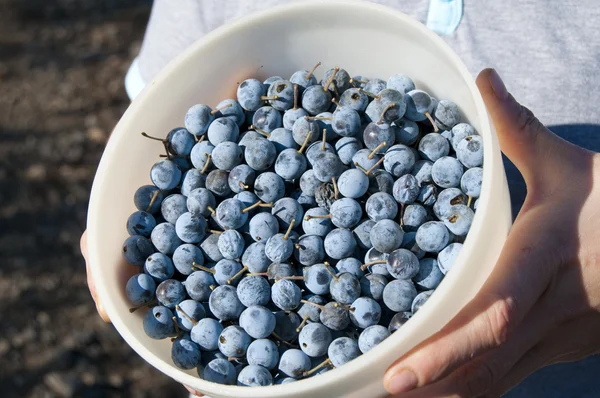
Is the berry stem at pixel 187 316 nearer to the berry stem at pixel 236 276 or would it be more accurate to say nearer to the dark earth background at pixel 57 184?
the berry stem at pixel 236 276

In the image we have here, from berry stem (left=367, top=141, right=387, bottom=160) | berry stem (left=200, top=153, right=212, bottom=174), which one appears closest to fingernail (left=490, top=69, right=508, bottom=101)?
berry stem (left=367, top=141, right=387, bottom=160)

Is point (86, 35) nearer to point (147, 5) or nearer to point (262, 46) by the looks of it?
point (147, 5)

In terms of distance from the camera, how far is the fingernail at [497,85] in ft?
2.54

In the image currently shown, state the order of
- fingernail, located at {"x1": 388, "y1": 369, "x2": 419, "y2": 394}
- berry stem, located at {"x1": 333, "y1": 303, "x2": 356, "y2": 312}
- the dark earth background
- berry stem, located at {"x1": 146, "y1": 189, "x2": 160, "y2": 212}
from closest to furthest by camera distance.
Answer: fingernail, located at {"x1": 388, "y1": 369, "x2": 419, "y2": 394} → berry stem, located at {"x1": 333, "y1": 303, "x2": 356, "y2": 312} → berry stem, located at {"x1": 146, "y1": 189, "x2": 160, "y2": 212} → the dark earth background

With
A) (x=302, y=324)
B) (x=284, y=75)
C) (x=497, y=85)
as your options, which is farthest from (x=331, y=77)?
(x=302, y=324)

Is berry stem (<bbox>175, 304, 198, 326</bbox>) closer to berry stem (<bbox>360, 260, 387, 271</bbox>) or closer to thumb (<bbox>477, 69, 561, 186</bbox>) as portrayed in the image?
berry stem (<bbox>360, 260, 387, 271</bbox>)

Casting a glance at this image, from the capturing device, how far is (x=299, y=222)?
85cm

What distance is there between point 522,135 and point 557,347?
33 centimetres

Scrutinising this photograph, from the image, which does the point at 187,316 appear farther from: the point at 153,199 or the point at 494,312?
the point at 494,312

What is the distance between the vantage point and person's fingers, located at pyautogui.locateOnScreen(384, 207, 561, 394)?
25.9 inches

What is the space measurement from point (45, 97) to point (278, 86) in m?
1.79

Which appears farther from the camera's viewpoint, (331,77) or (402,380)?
(331,77)

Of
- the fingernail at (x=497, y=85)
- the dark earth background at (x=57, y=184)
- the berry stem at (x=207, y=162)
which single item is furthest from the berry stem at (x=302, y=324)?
the dark earth background at (x=57, y=184)

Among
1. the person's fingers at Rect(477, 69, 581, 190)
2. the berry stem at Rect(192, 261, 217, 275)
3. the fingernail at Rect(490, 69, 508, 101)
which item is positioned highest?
the fingernail at Rect(490, 69, 508, 101)
